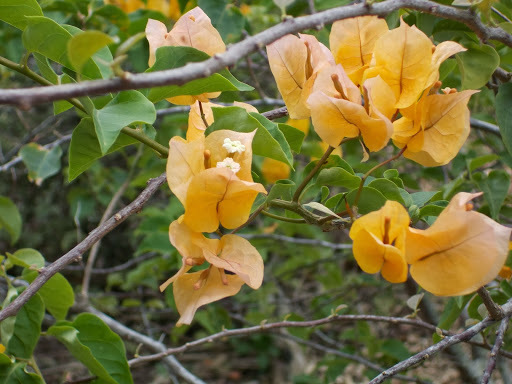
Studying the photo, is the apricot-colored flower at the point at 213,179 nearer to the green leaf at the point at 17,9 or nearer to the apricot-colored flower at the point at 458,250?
the apricot-colored flower at the point at 458,250

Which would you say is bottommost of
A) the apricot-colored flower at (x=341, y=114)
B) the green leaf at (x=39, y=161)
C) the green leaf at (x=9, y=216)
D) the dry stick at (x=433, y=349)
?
Answer: the green leaf at (x=9, y=216)

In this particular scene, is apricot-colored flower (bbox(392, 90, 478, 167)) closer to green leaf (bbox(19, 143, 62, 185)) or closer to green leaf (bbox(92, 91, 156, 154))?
green leaf (bbox(92, 91, 156, 154))

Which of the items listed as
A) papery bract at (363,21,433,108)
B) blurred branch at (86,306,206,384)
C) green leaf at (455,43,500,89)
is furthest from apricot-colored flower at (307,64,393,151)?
blurred branch at (86,306,206,384)

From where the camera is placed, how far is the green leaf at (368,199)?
0.59 m

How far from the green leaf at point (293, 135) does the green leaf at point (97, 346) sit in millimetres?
375

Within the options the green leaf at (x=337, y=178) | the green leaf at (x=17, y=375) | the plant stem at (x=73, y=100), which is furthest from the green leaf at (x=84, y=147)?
the green leaf at (x=17, y=375)

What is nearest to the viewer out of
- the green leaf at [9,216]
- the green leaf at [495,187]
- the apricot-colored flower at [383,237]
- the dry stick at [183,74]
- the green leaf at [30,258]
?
the dry stick at [183,74]

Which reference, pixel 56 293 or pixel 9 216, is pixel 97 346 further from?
pixel 9 216

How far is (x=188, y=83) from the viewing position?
1.96ft

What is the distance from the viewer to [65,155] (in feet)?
7.77

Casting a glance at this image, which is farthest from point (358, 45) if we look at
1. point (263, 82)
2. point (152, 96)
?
point (263, 82)

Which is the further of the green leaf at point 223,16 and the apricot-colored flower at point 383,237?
the green leaf at point 223,16

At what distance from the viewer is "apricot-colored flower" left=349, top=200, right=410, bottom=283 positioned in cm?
49

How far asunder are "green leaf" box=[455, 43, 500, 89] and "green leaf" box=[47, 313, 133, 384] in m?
0.60
